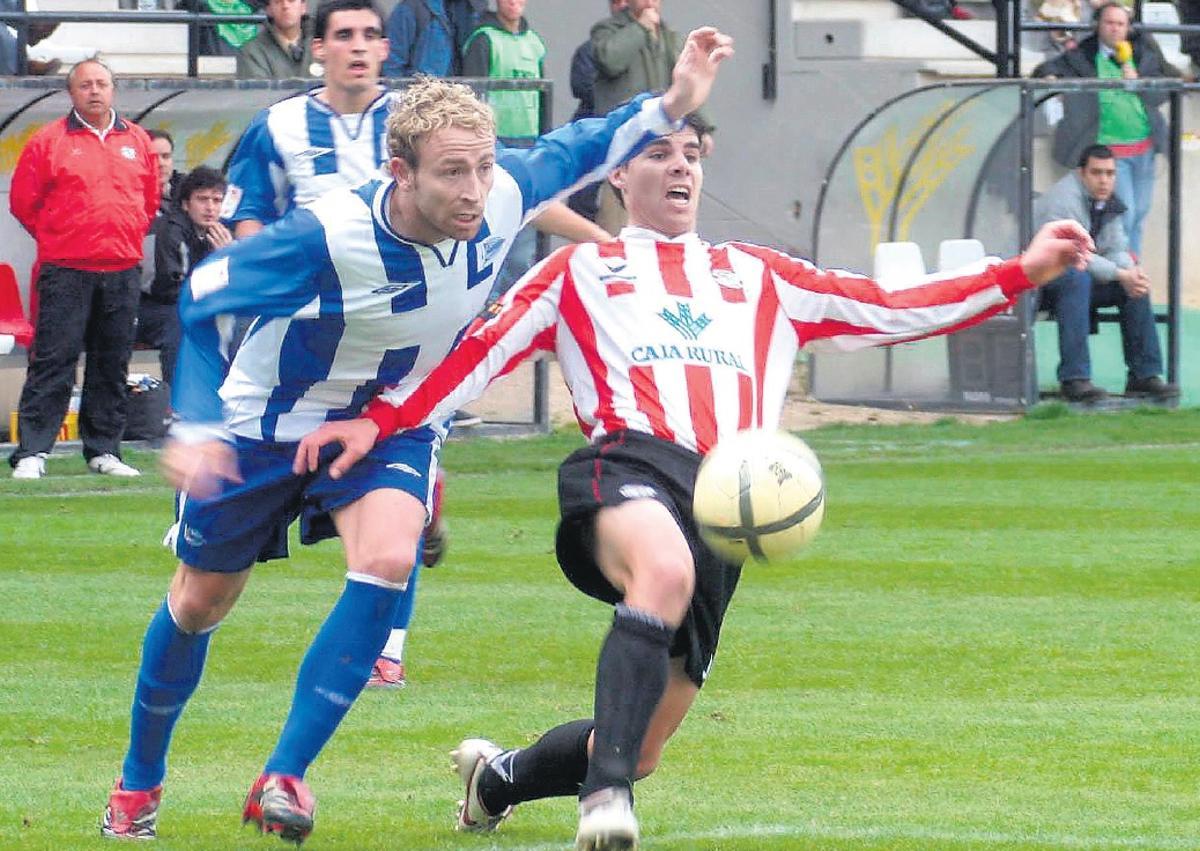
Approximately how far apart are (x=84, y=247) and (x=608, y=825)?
29.1 feet

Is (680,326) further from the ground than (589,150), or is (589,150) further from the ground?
(589,150)

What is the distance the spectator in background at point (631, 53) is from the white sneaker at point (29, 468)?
15.6ft

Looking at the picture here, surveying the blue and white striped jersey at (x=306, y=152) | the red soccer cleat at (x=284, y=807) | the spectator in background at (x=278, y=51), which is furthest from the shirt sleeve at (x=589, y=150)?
the spectator in background at (x=278, y=51)

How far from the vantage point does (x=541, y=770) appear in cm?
564

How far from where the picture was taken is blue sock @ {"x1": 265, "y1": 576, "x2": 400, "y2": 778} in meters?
5.38

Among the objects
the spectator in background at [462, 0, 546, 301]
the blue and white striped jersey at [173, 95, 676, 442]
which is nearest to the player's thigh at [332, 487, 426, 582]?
the blue and white striped jersey at [173, 95, 676, 442]

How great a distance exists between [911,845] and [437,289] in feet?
5.55

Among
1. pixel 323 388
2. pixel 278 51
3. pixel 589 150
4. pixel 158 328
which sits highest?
pixel 278 51

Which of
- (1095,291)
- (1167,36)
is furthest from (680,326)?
(1167,36)

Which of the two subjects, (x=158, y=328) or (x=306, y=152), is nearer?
(x=306, y=152)

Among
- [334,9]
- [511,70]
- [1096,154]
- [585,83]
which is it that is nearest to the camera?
[334,9]

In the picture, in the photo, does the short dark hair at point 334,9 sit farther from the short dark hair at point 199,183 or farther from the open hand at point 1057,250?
the short dark hair at point 199,183

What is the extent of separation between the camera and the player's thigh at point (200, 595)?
18.4ft

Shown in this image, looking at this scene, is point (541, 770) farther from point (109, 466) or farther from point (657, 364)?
point (109, 466)
